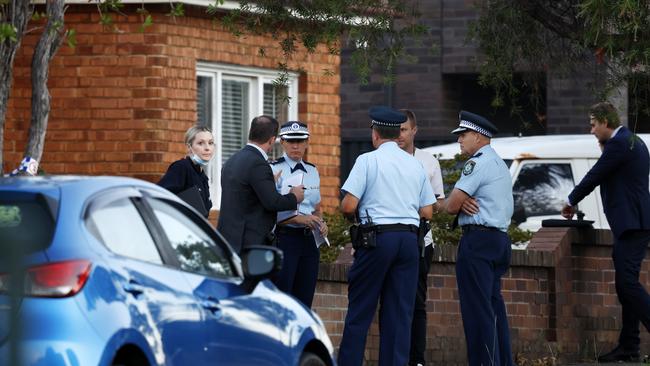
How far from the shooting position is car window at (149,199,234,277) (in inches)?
281

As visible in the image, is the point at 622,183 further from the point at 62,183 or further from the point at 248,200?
the point at 62,183

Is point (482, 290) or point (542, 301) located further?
point (542, 301)

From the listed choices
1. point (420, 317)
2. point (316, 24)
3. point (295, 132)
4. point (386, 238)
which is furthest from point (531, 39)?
point (386, 238)

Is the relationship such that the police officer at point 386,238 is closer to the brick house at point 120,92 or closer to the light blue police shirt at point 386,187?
the light blue police shirt at point 386,187

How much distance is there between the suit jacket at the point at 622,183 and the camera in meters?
13.1

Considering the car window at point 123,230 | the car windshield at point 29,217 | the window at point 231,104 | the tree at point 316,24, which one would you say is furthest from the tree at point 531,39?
the car windshield at point 29,217

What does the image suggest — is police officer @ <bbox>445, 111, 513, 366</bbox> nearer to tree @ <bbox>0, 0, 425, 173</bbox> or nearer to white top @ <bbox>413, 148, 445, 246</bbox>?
white top @ <bbox>413, 148, 445, 246</bbox>

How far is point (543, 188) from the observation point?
15992 mm

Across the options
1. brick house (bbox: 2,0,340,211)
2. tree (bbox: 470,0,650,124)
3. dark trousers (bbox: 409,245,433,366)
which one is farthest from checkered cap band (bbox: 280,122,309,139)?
brick house (bbox: 2,0,340,211)

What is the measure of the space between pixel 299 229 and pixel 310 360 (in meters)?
3.32

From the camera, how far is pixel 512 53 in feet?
46.0

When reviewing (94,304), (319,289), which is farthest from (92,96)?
(94,304)

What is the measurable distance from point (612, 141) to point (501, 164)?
2149mm

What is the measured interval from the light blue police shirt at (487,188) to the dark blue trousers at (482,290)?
10 centimetres
